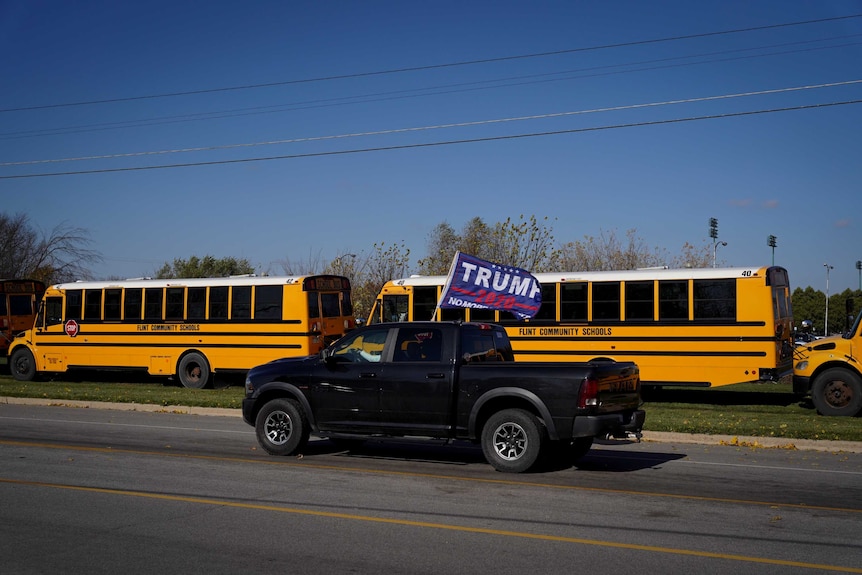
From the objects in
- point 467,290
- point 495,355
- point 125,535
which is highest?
point 467,290

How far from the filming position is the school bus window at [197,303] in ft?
82.8

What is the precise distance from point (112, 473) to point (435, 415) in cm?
408

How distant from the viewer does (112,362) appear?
26.4m

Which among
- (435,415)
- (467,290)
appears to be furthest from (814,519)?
(467,290)

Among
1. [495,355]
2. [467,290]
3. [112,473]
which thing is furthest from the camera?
[467,290]

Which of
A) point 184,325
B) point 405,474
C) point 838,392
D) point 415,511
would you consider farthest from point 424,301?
point 415,511

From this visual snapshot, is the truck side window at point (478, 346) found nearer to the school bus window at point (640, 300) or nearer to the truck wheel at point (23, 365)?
the school bus window at point (640, 300)

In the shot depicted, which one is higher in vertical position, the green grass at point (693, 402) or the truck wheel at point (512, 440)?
the truck wheel at point (512, 440)

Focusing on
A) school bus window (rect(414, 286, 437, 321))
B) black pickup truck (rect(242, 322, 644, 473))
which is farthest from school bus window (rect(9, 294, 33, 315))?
black pickup truck (rect(242, 322, 644, 473))

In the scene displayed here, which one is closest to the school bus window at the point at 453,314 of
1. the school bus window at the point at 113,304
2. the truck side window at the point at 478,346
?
Answer: the truck side window at the point at 478,346

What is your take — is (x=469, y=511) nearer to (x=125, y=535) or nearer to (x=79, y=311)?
(x=125, y=535)

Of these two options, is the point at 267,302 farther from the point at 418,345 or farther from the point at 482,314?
the point at 418,345

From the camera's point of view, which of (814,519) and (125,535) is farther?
(814,519)

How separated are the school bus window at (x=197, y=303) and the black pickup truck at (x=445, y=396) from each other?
1331 centimetres
